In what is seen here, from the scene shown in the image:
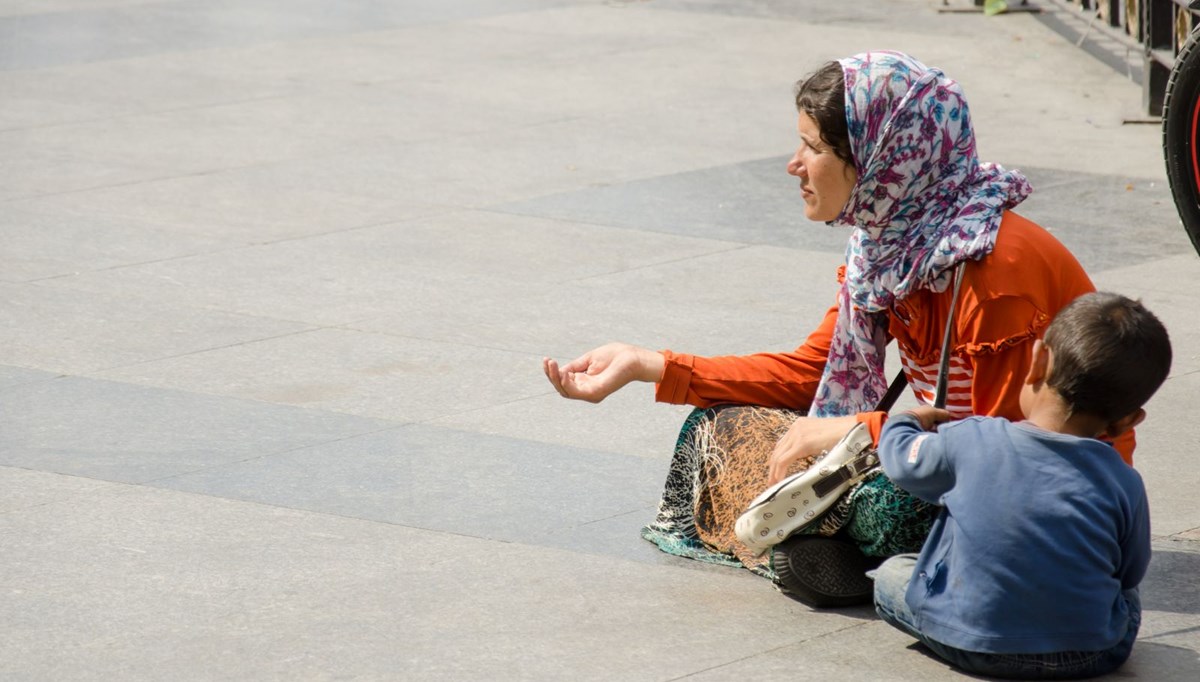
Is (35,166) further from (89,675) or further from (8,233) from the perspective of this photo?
(89,675)

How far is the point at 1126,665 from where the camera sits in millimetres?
3635

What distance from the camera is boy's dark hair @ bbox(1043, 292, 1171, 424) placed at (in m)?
3.31

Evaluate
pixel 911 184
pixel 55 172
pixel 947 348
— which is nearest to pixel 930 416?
pixel 947 348

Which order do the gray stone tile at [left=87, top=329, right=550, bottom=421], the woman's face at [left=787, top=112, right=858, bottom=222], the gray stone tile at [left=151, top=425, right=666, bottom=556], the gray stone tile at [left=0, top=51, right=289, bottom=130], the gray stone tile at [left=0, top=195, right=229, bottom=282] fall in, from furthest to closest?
the gray stone tile at [left=0, top=51, right=289, bottom=130], the gray stone tile at [left=0, top=195, right=229, bottom=282], the gray stone tile at [left=87, top=329, right=550, bottom=421], the gray stone tile at [left=151, top=425, right=666, bottom=556], the woman's face at [left=787, top=112, right=858, bottom=222]

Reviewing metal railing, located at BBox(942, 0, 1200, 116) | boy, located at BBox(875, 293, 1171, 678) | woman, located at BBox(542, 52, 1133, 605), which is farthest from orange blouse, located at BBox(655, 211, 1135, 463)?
metal railing, located at BBox(942, 0, 1200, 116)

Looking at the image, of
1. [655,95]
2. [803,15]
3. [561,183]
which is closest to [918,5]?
[803,15]

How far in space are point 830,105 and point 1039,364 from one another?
0.77 m

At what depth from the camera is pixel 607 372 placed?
162 inches

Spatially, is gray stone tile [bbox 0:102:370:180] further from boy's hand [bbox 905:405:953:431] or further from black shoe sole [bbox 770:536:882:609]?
boy's hand [bbox 905:405:953:431]

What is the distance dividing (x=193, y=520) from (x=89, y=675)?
3.13 ft

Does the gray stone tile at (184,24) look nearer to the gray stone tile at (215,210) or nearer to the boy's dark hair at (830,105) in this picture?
the gray stone tile at (215,210)

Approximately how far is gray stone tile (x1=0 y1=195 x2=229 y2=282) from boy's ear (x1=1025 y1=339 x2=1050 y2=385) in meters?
4.74

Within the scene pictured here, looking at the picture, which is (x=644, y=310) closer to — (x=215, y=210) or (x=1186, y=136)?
(x=1186, y=136)

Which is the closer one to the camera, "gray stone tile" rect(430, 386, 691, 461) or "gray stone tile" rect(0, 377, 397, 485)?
"gray stone tile" rect(0, 377, 397, 485)
